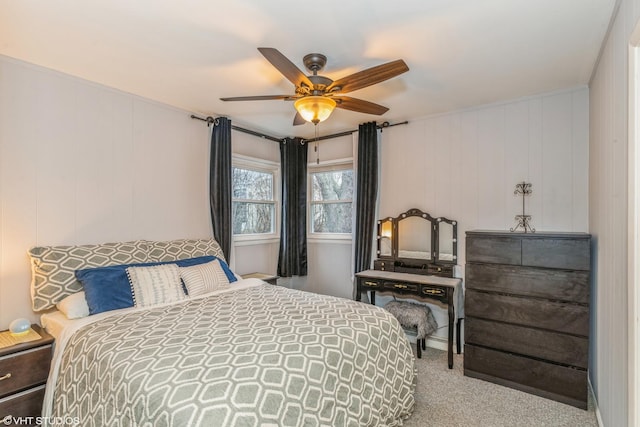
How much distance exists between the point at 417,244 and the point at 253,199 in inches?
82.6

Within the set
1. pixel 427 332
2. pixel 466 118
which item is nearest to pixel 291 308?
pixel 427 332

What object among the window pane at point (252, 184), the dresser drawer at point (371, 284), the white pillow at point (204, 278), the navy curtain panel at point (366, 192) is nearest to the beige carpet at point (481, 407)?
the dresser drawer at point (371, 284)

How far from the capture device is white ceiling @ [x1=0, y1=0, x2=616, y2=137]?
1.81 m

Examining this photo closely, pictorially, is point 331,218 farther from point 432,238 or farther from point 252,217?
point 432,238

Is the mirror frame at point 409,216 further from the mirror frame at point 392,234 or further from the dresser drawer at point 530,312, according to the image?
the dresser drawer at point 530,312

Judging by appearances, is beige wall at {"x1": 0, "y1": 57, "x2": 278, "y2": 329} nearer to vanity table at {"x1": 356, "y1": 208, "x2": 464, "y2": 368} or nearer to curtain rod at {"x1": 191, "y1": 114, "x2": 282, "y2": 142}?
curtain rod at {"x1": 191, "y1": 114, "x2": 282, "y2": 142}

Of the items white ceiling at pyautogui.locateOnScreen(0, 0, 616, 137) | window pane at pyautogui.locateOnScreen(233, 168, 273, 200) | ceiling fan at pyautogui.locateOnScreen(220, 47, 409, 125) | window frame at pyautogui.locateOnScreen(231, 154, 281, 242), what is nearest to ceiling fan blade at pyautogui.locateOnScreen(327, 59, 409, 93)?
ceiling fan at pyautogui.locateOnScreen(220, 47, 409, 125)

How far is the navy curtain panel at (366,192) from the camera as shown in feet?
12.8

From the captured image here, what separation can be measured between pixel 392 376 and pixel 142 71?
286 centimetres

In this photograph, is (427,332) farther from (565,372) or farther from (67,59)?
(67,59)

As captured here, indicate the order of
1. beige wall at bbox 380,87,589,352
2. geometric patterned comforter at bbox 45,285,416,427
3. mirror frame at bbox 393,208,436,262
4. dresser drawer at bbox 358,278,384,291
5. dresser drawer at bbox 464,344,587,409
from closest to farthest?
geometric patterned comforter at bbox 45,285,416,427 → dresser drawer at bbox 464,344,587,409 → beige wall at bbox 380,87,589,352 → dresser drawer at bbox 358,278,384,291 → mirror frame at bbox 393,208,436,262

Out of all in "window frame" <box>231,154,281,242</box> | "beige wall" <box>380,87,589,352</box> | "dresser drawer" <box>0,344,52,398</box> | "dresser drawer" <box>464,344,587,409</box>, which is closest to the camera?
"dresser drawer" <box>0,344,52,398</box>

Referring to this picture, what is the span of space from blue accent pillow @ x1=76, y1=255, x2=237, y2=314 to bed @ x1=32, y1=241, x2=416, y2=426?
64mm

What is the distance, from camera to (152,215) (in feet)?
10.4
